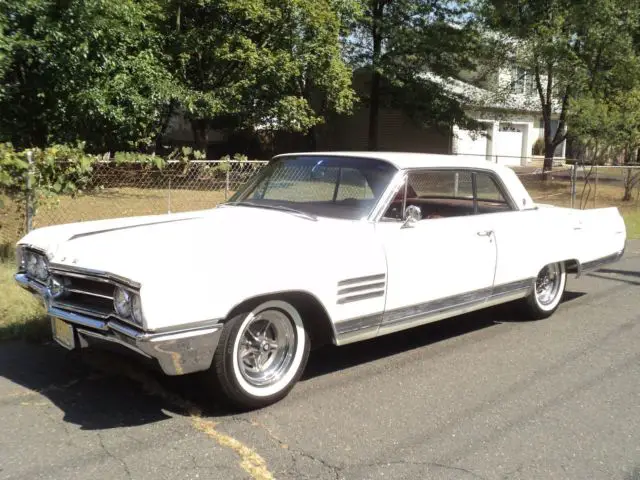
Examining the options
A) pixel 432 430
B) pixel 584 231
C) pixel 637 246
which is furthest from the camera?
pixel 637 246

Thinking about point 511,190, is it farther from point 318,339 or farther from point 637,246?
point 637,246

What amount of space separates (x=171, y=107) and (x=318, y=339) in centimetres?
1579

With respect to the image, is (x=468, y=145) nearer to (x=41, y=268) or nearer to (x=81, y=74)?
(x=81, y=74)

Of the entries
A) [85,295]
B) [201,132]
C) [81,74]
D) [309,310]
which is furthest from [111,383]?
[201,132]

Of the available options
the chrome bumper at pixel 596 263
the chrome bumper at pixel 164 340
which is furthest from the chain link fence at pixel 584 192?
the chrome bumper at pixel 164 340

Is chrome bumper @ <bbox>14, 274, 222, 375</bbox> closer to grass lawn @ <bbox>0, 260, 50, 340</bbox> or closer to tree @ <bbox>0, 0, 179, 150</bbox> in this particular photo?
grass lawn @ <bbox>0, 260, 50, 340</bbox>

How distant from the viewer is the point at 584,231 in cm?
645

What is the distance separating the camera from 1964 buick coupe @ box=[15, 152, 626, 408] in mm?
3514

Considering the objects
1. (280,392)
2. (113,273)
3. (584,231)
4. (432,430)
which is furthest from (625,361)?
(113,273)

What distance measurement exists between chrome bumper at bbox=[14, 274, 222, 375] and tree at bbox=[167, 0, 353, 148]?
46.1ft

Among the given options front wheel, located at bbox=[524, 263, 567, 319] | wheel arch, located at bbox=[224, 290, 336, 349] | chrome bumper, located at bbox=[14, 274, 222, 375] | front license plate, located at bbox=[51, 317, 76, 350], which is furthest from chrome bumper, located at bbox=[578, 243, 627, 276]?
front license plate, located at bbox=[51, 317, 76, 350]

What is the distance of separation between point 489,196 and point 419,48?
59.3 ft

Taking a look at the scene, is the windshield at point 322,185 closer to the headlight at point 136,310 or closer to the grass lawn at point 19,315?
the headlight at point 136,310

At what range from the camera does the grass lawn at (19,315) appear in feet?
17.0
